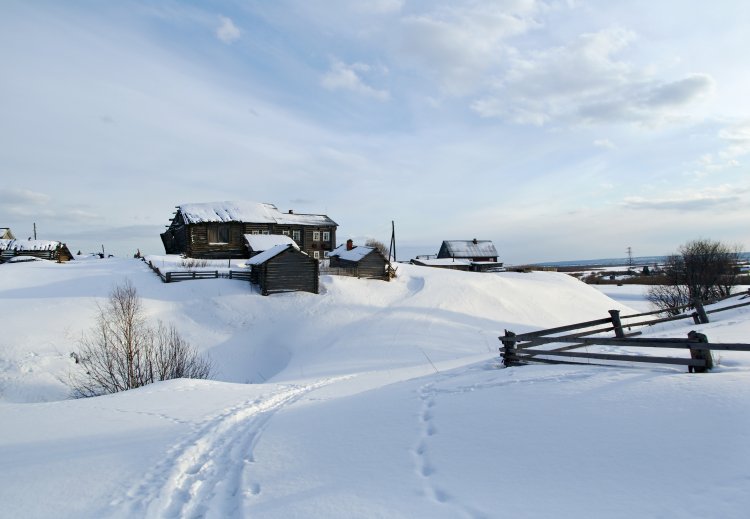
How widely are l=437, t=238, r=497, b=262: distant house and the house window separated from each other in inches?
1482

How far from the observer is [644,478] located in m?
4.57

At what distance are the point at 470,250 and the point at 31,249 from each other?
203 feet

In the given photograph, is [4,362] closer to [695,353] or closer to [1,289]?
[1,289]

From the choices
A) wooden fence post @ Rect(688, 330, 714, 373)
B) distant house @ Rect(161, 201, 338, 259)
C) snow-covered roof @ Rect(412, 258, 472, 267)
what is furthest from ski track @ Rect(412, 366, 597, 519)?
snow-covered roof @ Rect(412, 258, 472, 267)

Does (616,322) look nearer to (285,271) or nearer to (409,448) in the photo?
(409,448)

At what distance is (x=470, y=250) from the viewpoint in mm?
71812

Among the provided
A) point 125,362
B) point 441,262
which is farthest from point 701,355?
point 441,262

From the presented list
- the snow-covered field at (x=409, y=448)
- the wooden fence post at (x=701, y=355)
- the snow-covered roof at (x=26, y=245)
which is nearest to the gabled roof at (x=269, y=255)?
the snow-covered field at (x=409, y=448)

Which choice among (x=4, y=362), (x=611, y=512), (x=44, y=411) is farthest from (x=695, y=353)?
(x=4, y=362)

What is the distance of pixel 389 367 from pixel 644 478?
1803 centimetres

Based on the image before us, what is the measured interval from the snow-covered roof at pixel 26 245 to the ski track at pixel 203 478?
187 ft

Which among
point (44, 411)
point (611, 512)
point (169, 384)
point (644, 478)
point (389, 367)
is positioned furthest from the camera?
point (389, 367)

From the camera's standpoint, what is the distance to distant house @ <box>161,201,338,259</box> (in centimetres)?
4556

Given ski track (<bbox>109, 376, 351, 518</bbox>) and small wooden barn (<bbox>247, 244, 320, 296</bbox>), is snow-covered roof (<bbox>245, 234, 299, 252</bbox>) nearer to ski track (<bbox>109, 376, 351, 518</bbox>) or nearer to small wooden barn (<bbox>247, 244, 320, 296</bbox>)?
small wooden barn (<bbox>247, 244, 320, 296</bbox>)
